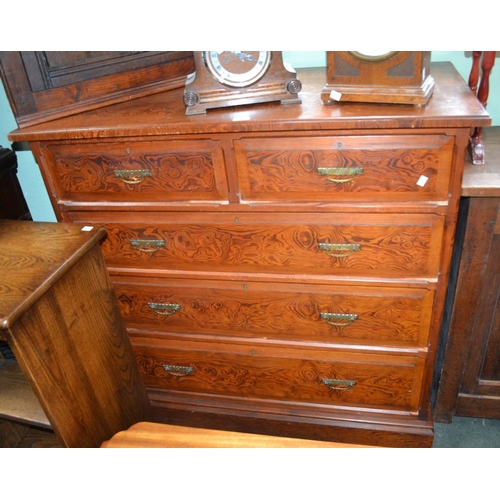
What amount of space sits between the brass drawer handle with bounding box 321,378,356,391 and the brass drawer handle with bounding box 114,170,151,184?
36.9 inches

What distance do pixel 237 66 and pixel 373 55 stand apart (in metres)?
0.38

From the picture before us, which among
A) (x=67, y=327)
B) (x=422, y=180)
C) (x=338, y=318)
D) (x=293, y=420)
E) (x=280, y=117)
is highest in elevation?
(x=280, y=117)

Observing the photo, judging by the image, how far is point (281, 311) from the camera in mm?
1657

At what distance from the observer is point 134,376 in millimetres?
1735

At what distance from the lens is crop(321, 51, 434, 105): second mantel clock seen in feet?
4.23

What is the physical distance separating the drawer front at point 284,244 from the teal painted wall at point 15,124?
627 millimetres

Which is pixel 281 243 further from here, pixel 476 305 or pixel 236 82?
pixel 476 305

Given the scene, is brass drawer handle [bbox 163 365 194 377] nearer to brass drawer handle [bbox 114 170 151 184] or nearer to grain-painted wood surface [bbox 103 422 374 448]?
grain-painted wood surface [bbox 103 422 374 448]

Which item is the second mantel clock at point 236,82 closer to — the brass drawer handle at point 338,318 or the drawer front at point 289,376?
the brass drawer handle at point 338,318

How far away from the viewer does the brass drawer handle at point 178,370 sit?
188 cm

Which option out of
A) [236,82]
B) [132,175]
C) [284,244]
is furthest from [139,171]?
[284,244]

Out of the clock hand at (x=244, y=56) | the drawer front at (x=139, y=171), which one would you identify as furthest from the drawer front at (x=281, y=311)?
the clock hand at (x=244, y=56)
